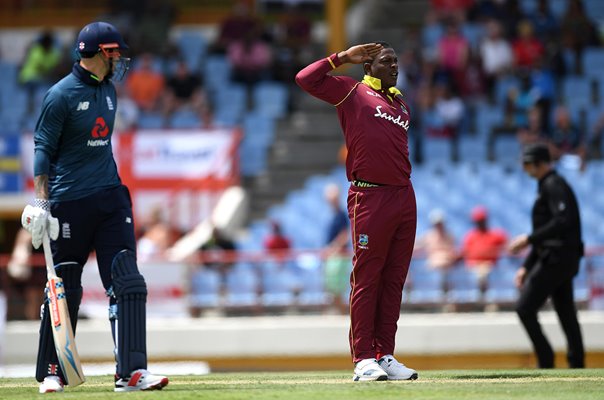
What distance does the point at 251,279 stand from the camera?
49.3ft

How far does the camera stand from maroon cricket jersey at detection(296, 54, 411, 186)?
8.34m

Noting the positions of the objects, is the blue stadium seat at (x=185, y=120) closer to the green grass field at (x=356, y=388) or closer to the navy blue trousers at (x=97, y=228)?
the green grass field at (x=356, y=388)

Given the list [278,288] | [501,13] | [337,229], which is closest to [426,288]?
[278,288]

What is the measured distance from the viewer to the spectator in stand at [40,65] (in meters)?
22.5

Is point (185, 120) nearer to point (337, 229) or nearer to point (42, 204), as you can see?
point (337, 229)

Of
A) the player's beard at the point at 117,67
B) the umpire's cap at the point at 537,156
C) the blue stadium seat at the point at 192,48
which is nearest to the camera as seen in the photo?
the player's beard at the point at 117,67

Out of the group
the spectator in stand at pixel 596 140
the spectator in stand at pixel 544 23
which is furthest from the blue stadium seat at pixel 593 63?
the spectator in stand at pixel 596 140

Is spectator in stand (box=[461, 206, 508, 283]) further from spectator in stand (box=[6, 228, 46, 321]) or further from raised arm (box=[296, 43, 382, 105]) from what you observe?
raised arm (box=[296, 43, 382, 105])

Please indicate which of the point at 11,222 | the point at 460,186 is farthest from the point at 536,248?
the point at 11,222

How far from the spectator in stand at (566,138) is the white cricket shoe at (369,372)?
10705 mm

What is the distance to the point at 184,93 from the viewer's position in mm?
21516

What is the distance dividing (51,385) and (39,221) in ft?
3.29

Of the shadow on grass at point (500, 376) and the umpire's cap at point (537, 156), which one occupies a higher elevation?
the umpire's cap at point (537, 156)

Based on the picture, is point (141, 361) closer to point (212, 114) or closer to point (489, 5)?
point (212, 114)
